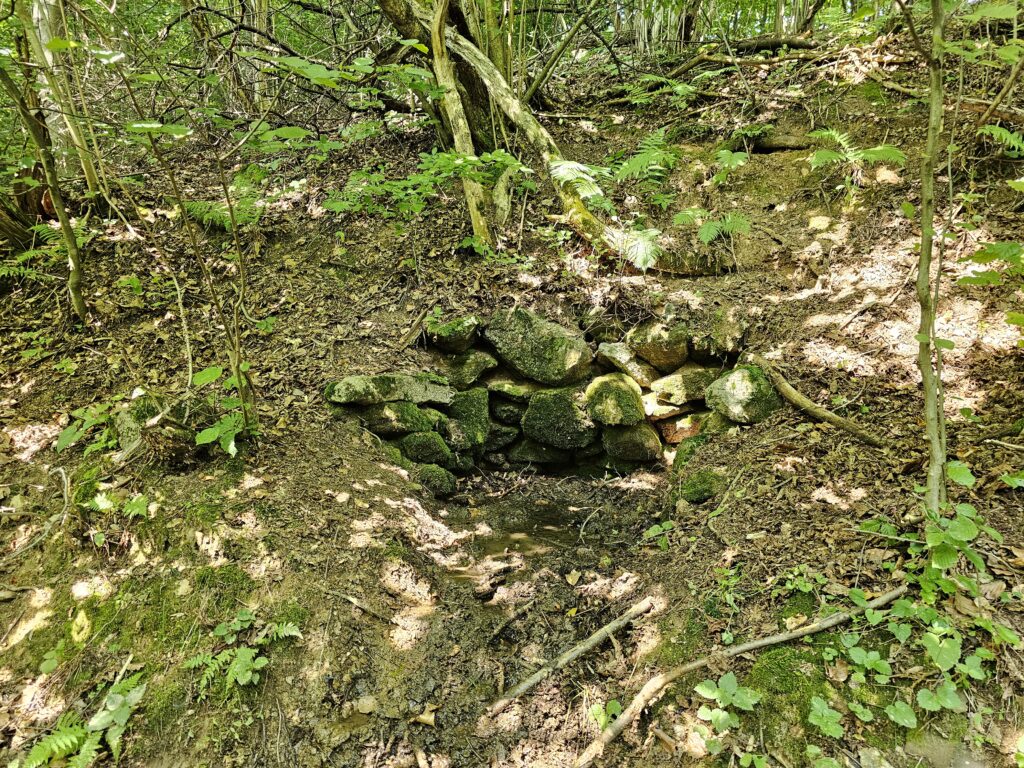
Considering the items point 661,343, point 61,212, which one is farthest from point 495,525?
point 61,212

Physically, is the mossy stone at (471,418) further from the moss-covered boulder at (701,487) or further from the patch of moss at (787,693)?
the patch of moss at (787,693)

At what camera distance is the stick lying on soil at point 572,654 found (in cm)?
275

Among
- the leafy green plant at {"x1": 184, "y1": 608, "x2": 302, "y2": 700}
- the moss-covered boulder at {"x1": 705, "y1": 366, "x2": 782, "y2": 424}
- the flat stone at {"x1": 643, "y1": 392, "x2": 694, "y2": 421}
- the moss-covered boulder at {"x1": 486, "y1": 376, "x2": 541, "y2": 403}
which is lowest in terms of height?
the leafy green plant at {"x1": 184, "y1": 608, "x2": 302, "y2": 700}

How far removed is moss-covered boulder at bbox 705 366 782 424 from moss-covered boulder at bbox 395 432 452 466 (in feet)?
7.84

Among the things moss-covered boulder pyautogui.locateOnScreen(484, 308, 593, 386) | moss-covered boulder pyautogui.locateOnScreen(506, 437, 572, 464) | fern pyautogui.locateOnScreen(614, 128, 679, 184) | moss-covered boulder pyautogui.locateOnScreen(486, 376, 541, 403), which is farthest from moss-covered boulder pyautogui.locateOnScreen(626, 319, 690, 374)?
fern pyautogui.locateOnScreen(614, 128, 679, 184)

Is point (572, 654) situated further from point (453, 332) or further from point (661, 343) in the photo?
point (453, 332)

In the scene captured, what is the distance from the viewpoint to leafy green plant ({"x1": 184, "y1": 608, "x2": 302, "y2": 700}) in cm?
259

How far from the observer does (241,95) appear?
334 inches

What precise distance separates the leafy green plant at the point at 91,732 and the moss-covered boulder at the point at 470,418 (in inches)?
115

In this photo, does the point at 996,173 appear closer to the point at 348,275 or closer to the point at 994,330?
the point at 994,330

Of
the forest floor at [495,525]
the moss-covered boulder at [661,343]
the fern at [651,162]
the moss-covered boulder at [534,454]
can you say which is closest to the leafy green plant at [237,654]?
the forest floor at [495,525]

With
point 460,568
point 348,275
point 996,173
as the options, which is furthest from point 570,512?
point 996,173

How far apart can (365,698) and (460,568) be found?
1084 millimetres

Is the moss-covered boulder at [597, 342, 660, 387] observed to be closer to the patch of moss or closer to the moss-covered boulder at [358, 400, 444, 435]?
the moss-covered boulder at [358, 400, 444, 435]
